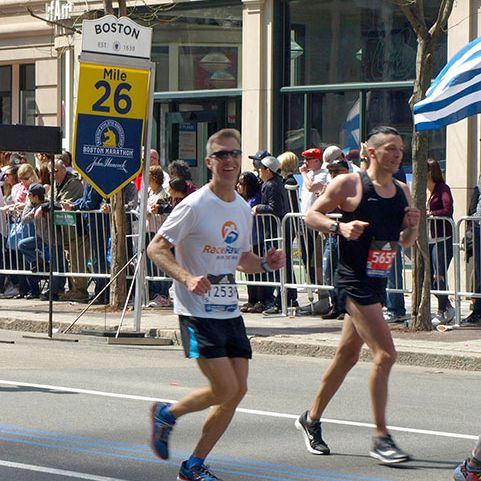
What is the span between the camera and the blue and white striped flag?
1395 centimetres

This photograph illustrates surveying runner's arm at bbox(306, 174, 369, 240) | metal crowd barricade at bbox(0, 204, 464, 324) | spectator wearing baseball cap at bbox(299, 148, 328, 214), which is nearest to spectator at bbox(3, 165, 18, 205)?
metal crowd barricade at bbox(0, 204, 464, 324)

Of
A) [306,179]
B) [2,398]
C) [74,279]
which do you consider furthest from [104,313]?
[2,398]

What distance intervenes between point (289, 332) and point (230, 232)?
24.1 ft

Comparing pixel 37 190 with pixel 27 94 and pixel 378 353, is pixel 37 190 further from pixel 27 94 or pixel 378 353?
pixel 378 353

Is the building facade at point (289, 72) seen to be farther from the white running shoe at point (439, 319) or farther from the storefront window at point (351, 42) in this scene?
the white running shoe at point (439, 319)

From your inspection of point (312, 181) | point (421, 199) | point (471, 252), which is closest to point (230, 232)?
point (421, 199)

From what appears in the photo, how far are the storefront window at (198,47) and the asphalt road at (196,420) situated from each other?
32.0ft

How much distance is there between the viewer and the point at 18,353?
1381 cm

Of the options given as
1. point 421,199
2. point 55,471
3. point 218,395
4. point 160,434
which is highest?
point 421,199

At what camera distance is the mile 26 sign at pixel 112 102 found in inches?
583

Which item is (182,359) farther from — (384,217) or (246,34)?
(246,34)

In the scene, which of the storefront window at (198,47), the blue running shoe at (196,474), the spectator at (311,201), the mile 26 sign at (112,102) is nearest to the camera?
the blue running shoe at (196,474)

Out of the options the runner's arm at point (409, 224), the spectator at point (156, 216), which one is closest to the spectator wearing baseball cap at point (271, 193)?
the spectator at point (156, 216)

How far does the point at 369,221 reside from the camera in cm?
852
